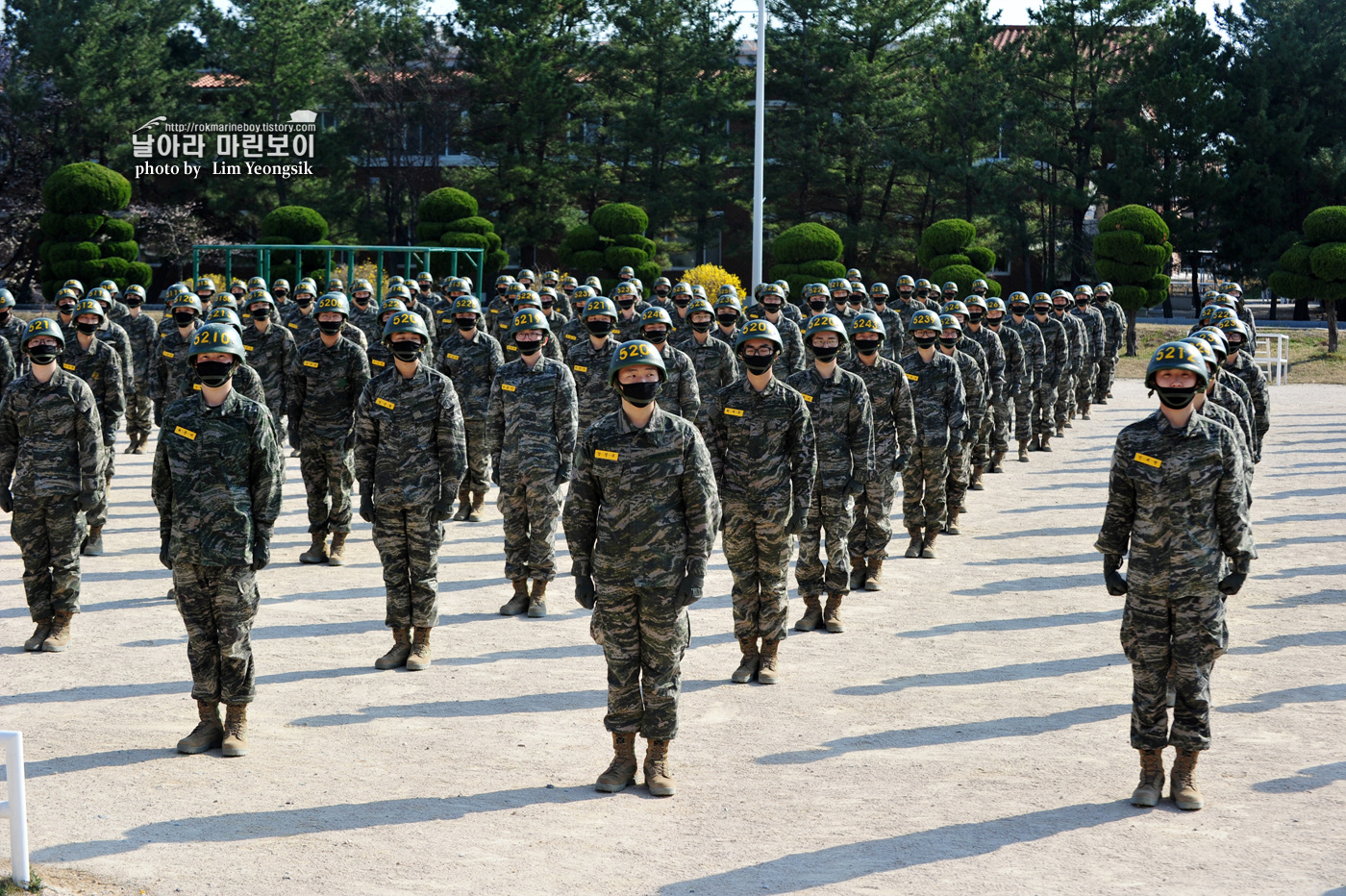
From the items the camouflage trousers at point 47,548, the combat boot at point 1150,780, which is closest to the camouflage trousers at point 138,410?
the camouflage trousers at point 47,548

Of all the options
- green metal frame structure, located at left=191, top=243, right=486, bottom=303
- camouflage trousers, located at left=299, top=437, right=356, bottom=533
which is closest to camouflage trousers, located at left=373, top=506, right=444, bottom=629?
camouflage trousers, located at left=299, top=437, right=356, bottom=533

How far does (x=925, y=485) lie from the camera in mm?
13094

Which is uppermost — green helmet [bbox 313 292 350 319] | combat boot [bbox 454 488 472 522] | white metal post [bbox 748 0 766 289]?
white metal post [bbox 748 0 766 289]

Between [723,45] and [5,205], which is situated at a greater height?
[723,45]

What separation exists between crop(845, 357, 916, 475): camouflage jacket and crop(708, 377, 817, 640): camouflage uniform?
253cm

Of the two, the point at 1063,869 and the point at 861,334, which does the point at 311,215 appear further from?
the point at 1063,869

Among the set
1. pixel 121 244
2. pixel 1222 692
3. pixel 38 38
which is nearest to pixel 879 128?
pixel 121 244

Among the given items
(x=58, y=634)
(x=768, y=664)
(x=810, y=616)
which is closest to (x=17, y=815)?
(x=58, y=634)

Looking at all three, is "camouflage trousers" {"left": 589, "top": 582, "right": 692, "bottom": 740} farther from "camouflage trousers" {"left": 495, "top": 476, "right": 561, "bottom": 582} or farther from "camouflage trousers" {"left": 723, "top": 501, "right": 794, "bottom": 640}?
"camouflage trousers" {"left": 495, "top": 476, "right": 561, "bottom": 582}

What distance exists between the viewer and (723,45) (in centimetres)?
4738

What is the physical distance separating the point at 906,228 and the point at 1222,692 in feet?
133

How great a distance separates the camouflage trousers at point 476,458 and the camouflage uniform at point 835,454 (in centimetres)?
492

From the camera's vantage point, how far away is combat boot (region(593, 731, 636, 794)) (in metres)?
7.13

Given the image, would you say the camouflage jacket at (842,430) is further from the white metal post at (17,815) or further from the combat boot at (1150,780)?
the white metal post at (17,815)
